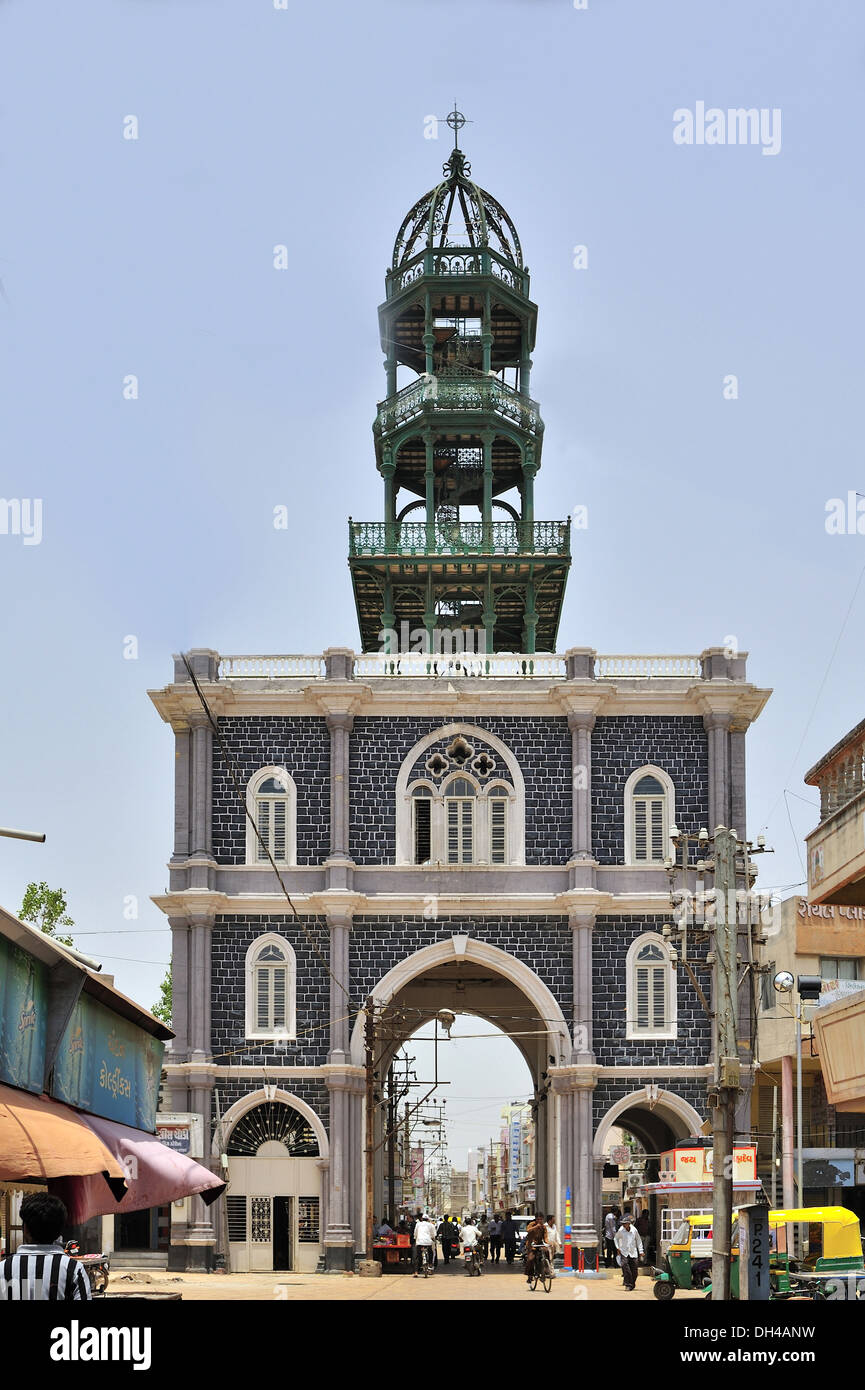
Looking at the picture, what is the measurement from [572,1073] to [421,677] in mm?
10734

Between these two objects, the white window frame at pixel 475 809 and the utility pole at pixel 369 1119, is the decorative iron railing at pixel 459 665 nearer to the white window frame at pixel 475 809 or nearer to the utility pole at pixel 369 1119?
the white window frame at pixel 475 809

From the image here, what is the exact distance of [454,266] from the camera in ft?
180

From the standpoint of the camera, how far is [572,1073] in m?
44.9

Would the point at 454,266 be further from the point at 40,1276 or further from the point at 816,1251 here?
the point at 40,1276

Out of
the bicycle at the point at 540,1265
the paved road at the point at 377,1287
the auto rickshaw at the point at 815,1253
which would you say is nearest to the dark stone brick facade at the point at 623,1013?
the paved road at the point at 377,1287

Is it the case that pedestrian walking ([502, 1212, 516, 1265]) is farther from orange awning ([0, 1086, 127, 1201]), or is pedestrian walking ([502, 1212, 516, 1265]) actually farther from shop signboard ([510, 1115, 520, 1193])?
shop signboard ([510, 1115, 520, 1193])

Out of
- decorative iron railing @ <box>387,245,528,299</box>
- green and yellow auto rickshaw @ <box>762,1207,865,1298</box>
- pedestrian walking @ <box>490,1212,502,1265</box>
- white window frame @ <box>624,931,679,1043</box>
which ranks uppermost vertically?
decorative iron railing @ <box>387,245,528,299</box>

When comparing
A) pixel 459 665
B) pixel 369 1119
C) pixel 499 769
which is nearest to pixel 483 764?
pixel 499 769

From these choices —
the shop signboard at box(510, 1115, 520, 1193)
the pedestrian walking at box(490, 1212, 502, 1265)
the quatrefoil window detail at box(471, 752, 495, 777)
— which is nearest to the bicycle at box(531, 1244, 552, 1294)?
the quatrefoil window detail at box(471, 752, 495, 777)

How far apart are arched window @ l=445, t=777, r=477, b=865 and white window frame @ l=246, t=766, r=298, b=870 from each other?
3.91 m

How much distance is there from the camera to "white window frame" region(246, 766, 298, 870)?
46812 millimetres
